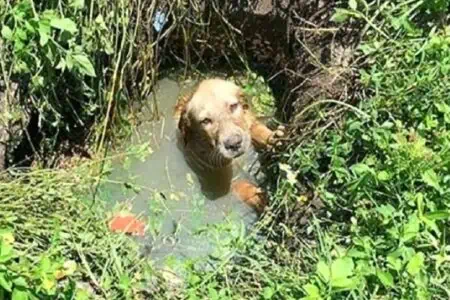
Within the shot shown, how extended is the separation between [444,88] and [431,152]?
295 millimetres

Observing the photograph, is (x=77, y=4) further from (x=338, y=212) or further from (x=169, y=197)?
(x=338, y=212)

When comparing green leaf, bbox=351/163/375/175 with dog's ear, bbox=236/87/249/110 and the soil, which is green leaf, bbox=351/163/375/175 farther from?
dog's ear, bbox=236/87/249/110

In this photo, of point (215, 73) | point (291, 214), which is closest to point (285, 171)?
point (291, 214)

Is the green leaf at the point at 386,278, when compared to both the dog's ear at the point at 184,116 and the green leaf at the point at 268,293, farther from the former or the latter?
the dog's ear at the point at 184,116

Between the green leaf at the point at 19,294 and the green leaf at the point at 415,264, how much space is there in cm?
108

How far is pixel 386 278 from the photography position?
2.79 metres

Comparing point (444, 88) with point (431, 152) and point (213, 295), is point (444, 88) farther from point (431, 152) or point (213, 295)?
point (213, 295)

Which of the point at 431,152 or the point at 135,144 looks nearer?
the point at 431,152

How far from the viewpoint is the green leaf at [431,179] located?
2986mm

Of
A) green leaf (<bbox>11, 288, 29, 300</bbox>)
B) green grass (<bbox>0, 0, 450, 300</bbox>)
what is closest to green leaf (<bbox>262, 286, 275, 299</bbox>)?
green grass (<bbox>0, 0, 450, 300</bbox>)

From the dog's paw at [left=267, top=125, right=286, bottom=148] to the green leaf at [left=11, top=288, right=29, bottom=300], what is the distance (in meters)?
1.58

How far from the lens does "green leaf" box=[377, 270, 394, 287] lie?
2.79 metres

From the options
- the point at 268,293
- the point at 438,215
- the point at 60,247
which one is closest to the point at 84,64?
the point at 60,247

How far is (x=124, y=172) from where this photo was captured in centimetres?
438
